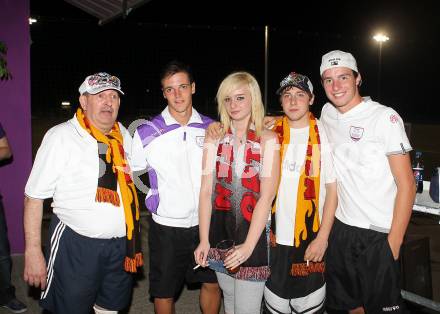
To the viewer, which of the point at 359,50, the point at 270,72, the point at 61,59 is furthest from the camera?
the point at 359,50

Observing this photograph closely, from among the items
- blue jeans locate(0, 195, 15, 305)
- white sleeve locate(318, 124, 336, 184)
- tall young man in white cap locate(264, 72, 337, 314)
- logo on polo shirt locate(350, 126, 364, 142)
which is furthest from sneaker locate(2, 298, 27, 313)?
logo on polo shirt locate(350, 126, 364, 142)

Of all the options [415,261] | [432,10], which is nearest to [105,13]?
[415,261]

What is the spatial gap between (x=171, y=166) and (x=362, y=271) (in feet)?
4.75

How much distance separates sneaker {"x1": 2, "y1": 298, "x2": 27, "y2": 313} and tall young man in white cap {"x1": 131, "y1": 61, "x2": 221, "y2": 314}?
1.41m

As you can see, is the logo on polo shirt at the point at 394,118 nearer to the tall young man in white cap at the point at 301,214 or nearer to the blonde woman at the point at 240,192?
the tall young man in white cap at the point at 301,214

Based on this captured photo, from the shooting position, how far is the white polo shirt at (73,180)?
2.61 meters

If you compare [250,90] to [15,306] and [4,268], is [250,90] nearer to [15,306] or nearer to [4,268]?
[4,268]

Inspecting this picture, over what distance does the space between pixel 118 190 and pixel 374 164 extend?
165cm

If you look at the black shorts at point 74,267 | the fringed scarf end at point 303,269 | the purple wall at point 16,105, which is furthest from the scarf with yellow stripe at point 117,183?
the purple wall at point 16,105

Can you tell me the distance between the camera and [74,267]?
271cm

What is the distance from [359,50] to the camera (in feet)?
44.1

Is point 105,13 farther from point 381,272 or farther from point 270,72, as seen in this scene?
point 270,72

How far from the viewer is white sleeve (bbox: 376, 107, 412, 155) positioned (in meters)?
2.60

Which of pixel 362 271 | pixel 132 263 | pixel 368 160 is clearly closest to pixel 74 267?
pixel 132 263
